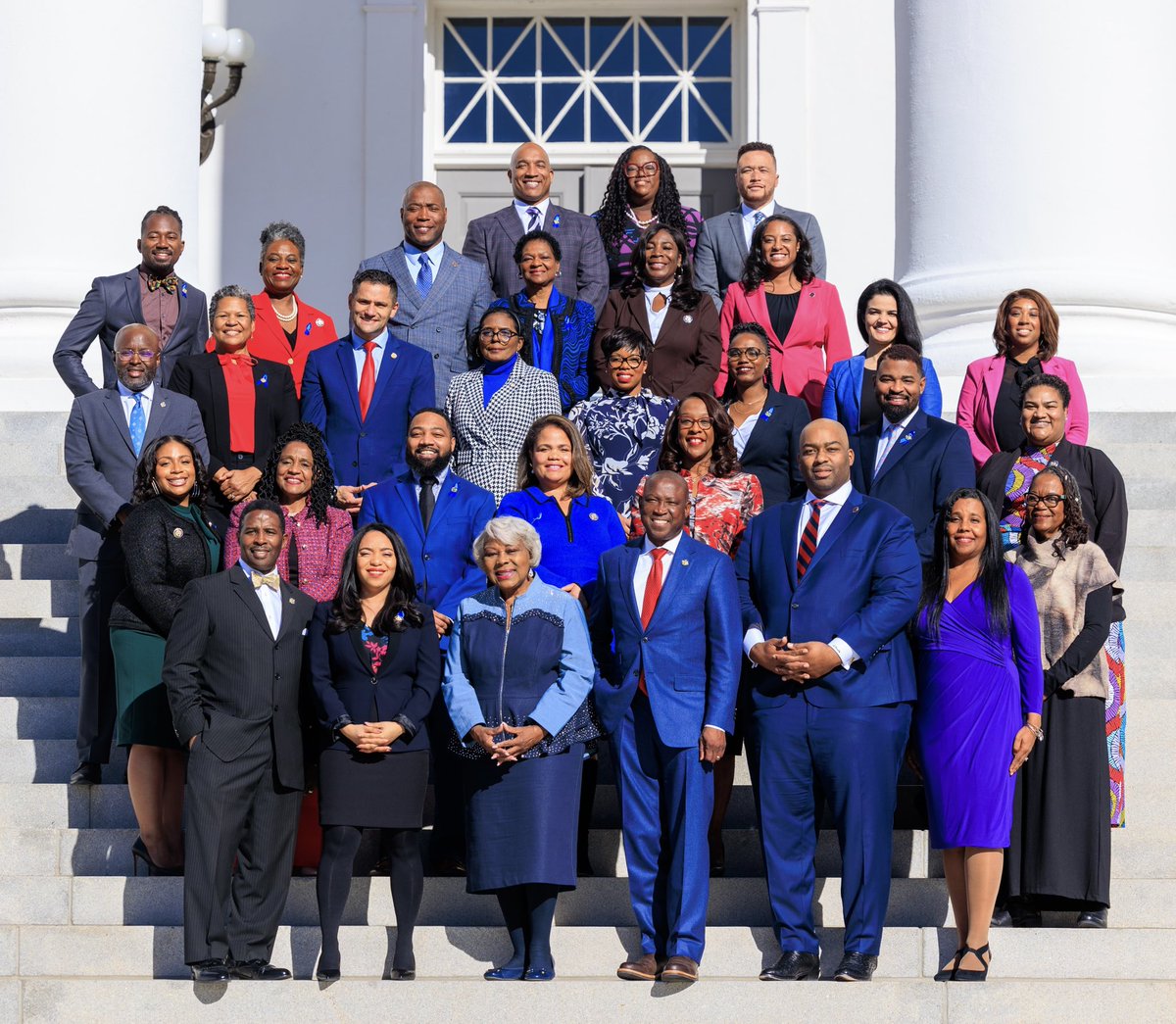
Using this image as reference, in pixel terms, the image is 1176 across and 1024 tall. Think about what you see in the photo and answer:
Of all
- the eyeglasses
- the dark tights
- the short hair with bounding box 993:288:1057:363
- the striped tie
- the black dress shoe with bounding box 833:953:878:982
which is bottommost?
the black dress shoe with bounding box 833:953:878:982

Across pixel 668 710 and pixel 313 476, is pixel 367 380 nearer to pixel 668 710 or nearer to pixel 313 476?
pixel 313 476

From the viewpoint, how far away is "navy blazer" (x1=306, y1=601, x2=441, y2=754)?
8344 mm

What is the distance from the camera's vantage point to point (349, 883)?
824 centimetres

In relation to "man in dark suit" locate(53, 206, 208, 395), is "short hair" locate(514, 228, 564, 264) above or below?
above

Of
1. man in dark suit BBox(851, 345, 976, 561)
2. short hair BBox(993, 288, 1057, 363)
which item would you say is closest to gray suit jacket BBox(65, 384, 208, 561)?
man in dark suit BBox(851, 345, 976, 561)

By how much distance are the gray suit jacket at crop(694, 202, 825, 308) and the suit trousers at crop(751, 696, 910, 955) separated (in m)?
3.53

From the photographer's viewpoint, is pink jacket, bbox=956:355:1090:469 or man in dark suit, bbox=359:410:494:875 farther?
pink jacket, bbox=956:355:1090:469

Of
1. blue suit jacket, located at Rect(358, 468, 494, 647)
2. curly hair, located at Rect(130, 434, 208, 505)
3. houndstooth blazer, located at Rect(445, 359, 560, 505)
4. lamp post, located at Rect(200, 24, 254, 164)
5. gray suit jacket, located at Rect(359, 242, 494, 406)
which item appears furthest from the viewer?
lamp post, located at Rect(200, 24, 254, 164)

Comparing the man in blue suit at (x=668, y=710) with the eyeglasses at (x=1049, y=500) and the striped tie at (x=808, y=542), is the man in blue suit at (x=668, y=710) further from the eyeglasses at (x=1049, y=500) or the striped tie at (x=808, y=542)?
the eyeglasses at (x=1049, y=500)

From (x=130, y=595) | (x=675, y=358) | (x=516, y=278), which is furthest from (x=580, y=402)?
(x=130, y=595)

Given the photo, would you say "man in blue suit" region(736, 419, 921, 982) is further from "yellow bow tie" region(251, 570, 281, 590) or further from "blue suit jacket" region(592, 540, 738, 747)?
"yellow bow tie" region(251, 570, 281, 590)

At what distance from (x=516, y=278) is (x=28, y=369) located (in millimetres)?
3419

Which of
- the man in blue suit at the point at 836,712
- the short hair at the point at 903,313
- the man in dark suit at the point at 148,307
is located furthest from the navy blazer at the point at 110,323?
the man in blue suit at the point at 836,712

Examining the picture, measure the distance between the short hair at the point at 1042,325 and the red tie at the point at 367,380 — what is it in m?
2.98
